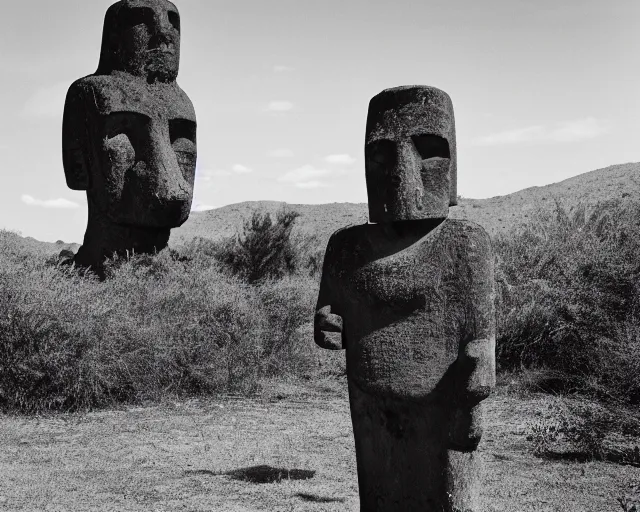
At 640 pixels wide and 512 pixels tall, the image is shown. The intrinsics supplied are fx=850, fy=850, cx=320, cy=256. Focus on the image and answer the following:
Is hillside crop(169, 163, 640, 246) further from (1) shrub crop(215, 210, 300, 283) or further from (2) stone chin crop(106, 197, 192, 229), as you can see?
(2) stone chin crop(106, 197, 192, 229)

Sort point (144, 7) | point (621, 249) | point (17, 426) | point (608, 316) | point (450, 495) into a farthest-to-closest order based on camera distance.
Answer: point (144, 7) → point (621, 249) → point (608, 316) → point (17, 426) → point (450, 495)

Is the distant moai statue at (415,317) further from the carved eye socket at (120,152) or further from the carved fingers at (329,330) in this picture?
the carved eye socket at (120,152)

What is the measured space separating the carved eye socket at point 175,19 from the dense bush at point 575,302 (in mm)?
5382

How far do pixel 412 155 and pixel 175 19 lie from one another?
789 centimetres

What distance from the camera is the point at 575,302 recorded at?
10102mm

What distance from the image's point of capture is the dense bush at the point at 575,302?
8469mm

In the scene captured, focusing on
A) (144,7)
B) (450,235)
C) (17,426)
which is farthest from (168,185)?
(450,235)

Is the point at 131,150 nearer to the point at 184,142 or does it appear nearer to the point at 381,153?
the point at 184,142

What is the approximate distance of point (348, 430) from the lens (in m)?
8.01

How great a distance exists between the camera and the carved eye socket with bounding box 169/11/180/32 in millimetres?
11190

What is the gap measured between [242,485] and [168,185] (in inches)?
201

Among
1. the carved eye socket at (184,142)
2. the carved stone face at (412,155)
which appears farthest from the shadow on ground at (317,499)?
the carved eye socket at (184,142)

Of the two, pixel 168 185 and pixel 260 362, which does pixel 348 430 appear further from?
pixel 168 185

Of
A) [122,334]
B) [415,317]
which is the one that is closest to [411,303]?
[415,317]
